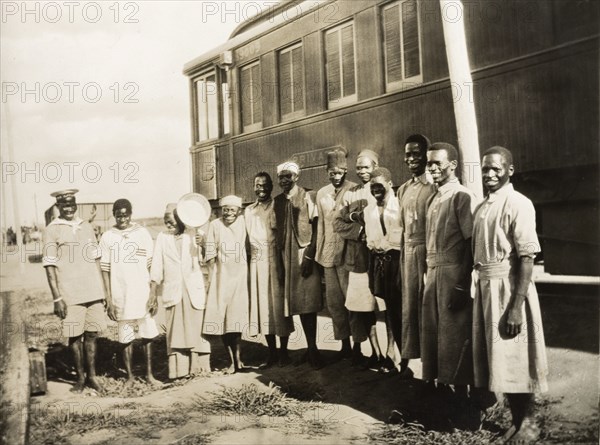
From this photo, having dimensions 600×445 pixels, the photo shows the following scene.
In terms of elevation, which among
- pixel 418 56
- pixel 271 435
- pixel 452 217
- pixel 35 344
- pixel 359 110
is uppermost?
pixel 418 56

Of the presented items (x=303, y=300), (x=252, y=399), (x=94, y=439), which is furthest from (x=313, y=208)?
Result: (x=94, y=439)

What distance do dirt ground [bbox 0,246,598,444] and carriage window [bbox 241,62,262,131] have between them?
1862 millimetres

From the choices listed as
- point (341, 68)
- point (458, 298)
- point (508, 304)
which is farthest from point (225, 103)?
point (508, 304)

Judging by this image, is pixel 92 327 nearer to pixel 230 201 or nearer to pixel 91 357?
pixel 91 357

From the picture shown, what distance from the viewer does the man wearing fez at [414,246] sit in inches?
130

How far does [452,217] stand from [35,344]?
→ 2.74 metres

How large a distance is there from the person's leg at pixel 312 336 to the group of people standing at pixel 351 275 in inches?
0.6

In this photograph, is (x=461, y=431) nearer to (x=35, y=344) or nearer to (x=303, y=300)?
A: (x=303, y=300)

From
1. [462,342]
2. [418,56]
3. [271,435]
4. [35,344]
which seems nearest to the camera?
[462,342]

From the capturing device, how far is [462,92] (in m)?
3.65

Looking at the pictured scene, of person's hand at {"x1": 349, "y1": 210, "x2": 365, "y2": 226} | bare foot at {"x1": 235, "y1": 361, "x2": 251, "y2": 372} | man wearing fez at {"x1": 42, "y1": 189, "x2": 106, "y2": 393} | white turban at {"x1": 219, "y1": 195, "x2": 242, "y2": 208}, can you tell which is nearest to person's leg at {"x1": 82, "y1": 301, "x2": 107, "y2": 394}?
man wearing fez at {"x1": 42, "y1": 189, "x2": 106, "y2": 393}

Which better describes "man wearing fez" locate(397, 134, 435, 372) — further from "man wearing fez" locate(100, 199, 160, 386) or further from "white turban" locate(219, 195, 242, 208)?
"man wearing fez" locate(100, 199, 160, 386)

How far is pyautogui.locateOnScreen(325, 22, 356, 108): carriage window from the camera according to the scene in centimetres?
432

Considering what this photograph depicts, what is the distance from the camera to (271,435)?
10.6 feet
